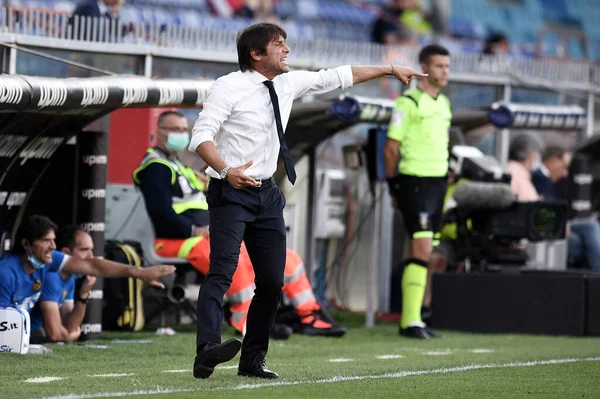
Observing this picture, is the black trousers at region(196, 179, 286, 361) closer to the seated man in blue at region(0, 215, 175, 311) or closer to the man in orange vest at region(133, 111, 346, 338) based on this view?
the seated man in blue at region(0, 215, 175, 311)

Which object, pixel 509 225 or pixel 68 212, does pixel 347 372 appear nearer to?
pixel 68 212

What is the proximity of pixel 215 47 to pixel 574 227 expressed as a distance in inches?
177

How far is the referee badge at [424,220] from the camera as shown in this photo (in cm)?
1056

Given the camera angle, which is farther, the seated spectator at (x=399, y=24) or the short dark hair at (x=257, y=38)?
the seated spectator at (x=399, y=24)

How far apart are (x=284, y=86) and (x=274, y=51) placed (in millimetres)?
237

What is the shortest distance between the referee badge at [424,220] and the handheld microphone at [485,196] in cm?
116

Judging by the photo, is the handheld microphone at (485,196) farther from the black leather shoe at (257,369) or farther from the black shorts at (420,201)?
the black leather shoe at (257,369)

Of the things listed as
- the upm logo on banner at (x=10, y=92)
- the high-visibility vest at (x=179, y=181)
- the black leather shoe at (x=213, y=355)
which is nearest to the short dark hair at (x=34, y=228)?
the upm logo on banner at (x=10, y=92)

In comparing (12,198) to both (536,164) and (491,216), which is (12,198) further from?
(536,164)

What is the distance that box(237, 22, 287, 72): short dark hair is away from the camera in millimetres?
6590

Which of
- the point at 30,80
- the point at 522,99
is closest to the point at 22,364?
the point at 30,80

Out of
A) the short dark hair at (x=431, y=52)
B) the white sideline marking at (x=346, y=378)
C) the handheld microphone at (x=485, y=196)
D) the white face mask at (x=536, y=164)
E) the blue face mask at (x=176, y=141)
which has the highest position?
the short dark hair at (x=431, y=52)

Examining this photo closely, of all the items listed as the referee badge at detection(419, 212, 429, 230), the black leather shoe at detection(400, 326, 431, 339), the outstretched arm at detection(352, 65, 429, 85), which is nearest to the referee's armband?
the referee badge at detection(419, 212, 429, 230)

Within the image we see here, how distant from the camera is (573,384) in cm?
682
